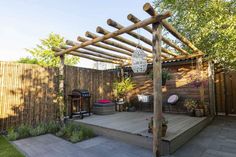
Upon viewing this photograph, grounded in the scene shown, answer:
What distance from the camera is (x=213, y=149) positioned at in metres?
3.10

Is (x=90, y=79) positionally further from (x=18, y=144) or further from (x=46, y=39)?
(x=46, y=39)

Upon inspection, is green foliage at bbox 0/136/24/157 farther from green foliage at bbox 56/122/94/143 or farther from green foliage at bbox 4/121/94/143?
green foliage at bbox 56/122/94/143

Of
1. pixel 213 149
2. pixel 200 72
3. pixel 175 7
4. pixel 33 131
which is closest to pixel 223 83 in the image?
pixel 200 72

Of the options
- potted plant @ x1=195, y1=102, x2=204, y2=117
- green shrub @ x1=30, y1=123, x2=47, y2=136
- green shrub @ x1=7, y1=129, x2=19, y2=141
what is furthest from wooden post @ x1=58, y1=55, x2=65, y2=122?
potted plant @ x1=195, y1=102, x2=204, y2=117


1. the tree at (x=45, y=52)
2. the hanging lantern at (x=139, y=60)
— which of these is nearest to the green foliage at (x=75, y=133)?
the hanging lantern at (x=139, y=60)

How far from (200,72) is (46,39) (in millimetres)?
13210

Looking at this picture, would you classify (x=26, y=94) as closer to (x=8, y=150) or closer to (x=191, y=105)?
(x=8, y=150)

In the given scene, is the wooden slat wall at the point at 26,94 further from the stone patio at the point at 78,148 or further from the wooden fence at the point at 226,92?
the wooden fence at the point at 226,92

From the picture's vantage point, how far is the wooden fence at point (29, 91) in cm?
432

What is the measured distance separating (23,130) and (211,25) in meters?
6.56

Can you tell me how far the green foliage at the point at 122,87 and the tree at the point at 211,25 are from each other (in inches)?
124

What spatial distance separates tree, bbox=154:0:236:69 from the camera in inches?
197

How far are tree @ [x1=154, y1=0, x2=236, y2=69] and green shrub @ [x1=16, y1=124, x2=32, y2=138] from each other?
6227mm

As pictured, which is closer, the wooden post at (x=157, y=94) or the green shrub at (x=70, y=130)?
the wooden post at (x=157, y=94)
